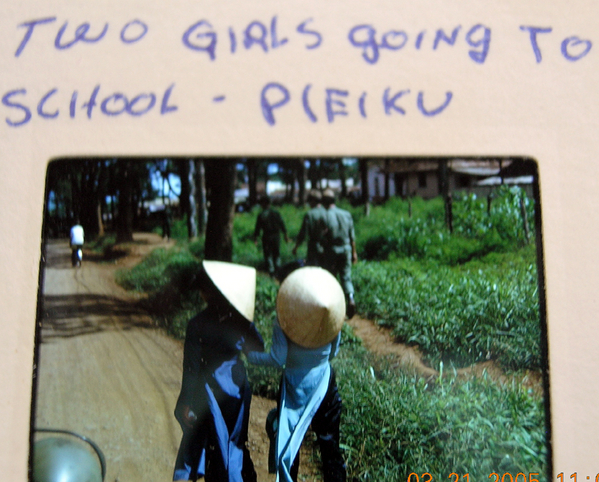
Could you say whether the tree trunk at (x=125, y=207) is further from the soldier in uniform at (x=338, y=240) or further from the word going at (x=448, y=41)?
the word going at (x=448, y=41)

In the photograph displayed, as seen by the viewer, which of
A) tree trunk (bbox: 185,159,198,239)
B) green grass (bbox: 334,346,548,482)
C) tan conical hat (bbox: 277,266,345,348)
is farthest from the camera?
tree trunk (bbox: 185,159,198,239)

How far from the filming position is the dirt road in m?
1.98

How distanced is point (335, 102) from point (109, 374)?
1.60 metres

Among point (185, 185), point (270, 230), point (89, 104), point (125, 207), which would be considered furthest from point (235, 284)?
point (89, 104)

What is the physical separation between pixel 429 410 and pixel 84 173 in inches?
73.8

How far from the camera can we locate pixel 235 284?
6.78 feet

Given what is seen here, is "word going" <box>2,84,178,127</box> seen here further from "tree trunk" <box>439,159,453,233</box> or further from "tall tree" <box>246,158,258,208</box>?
"tree trunk" <box>439,159,453,233</box>

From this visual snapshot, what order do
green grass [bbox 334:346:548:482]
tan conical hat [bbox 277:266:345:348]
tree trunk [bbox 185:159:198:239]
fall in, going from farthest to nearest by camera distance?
A: tree trunk [bbox 185:159:198:239]
green grass [bbox 334:346:548:482]
tan conical hat [bbox 277:266:345:348]

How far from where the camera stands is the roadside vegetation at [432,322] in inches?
77.7

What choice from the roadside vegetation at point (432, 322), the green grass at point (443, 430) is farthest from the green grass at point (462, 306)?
the green grass at point (443, 430)

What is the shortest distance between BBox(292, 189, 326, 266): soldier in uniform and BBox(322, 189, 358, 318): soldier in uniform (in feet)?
0.08

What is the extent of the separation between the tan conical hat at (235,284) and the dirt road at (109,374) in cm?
33

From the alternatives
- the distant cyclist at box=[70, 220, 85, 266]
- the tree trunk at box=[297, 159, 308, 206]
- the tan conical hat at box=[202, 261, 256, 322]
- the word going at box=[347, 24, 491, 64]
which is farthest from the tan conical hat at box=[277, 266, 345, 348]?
the word going at box=[347, 24, 491, 64]
